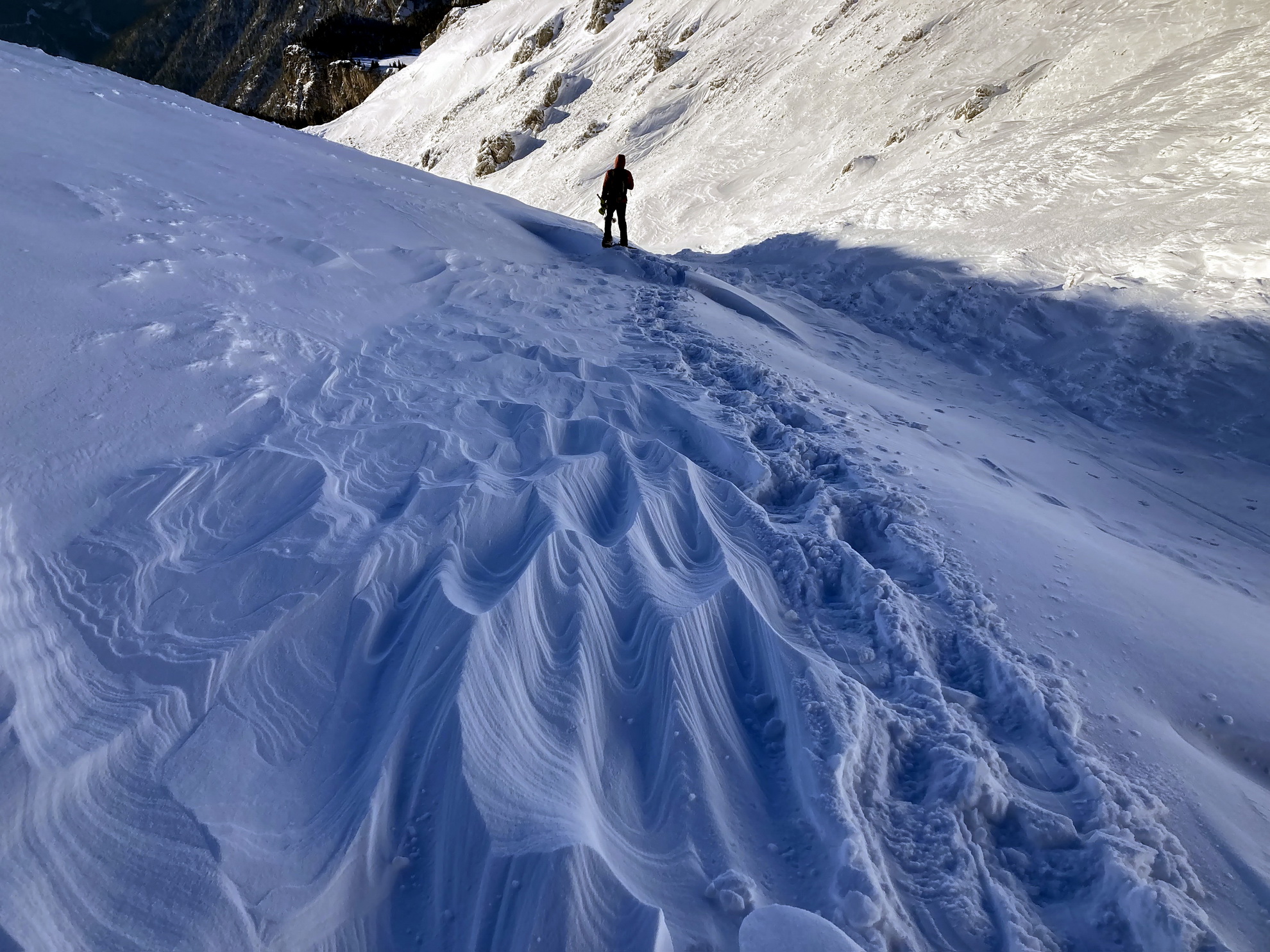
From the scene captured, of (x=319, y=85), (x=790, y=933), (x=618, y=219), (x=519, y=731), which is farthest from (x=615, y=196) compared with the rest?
(x=319, y=85)

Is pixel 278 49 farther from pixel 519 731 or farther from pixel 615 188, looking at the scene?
pixel 519 731

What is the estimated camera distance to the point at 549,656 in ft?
6.91

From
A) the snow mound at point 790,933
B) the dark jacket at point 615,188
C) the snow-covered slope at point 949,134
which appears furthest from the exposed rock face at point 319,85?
the snow mound at point 790,933

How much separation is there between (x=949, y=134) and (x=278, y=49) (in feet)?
366

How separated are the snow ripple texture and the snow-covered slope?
546 centimetres

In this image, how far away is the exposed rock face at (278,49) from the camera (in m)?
60.0

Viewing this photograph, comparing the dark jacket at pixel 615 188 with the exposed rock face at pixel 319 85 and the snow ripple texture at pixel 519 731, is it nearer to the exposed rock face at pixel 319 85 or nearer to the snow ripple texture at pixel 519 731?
the snow ripple texture at pixel 519 731

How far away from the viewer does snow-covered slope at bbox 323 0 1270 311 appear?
6766 millimetres

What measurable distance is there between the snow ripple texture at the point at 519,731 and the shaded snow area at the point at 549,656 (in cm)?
1

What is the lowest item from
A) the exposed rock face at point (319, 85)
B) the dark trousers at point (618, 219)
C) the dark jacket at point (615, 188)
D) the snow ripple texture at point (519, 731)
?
the snow ripple texture at point (519, 731)

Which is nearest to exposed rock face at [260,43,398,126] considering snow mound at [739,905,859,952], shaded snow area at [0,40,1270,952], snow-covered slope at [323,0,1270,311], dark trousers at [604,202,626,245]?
snow-covered slope at [323,0,1270,311]

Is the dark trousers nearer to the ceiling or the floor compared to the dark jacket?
nearer to the floor

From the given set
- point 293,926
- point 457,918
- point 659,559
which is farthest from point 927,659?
point 293,926

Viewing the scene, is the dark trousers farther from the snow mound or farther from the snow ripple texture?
the snow mound
